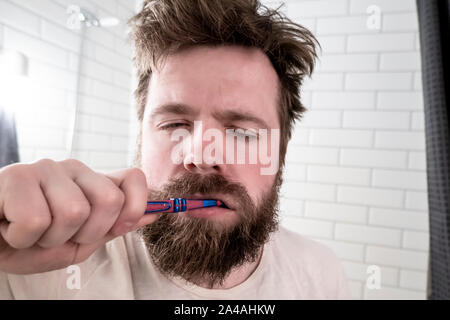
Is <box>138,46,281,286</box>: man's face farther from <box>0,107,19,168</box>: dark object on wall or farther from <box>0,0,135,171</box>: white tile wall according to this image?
<box>0,0,135,171</box>: white tile wall

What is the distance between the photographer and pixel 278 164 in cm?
83

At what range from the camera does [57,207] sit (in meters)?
0.27

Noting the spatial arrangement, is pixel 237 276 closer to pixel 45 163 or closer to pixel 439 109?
pixel 45 163

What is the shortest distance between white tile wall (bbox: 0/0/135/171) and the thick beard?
0.67 m

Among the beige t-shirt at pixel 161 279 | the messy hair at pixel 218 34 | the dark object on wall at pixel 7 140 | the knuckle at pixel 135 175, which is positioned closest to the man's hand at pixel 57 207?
the knuckle at pixel 135 175

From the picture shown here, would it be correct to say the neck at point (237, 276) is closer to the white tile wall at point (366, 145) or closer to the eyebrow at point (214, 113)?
the eyebrow at point (214, 113)

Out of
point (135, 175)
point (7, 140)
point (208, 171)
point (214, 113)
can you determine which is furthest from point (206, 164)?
point (7, 140)

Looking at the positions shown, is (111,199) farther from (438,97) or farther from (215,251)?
(438,97)

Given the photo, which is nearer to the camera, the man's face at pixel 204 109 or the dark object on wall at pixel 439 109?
the man's face at pixel 204 109

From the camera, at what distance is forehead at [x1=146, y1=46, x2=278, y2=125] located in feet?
2.11

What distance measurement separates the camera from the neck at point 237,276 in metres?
0.63

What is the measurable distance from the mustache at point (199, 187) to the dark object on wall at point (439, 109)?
0.64 m

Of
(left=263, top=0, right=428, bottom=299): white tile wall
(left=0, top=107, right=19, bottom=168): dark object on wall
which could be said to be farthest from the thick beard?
(left=263, top=0, right=428, bottom=299): white tile wall

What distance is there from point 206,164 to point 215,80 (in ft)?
0.66
